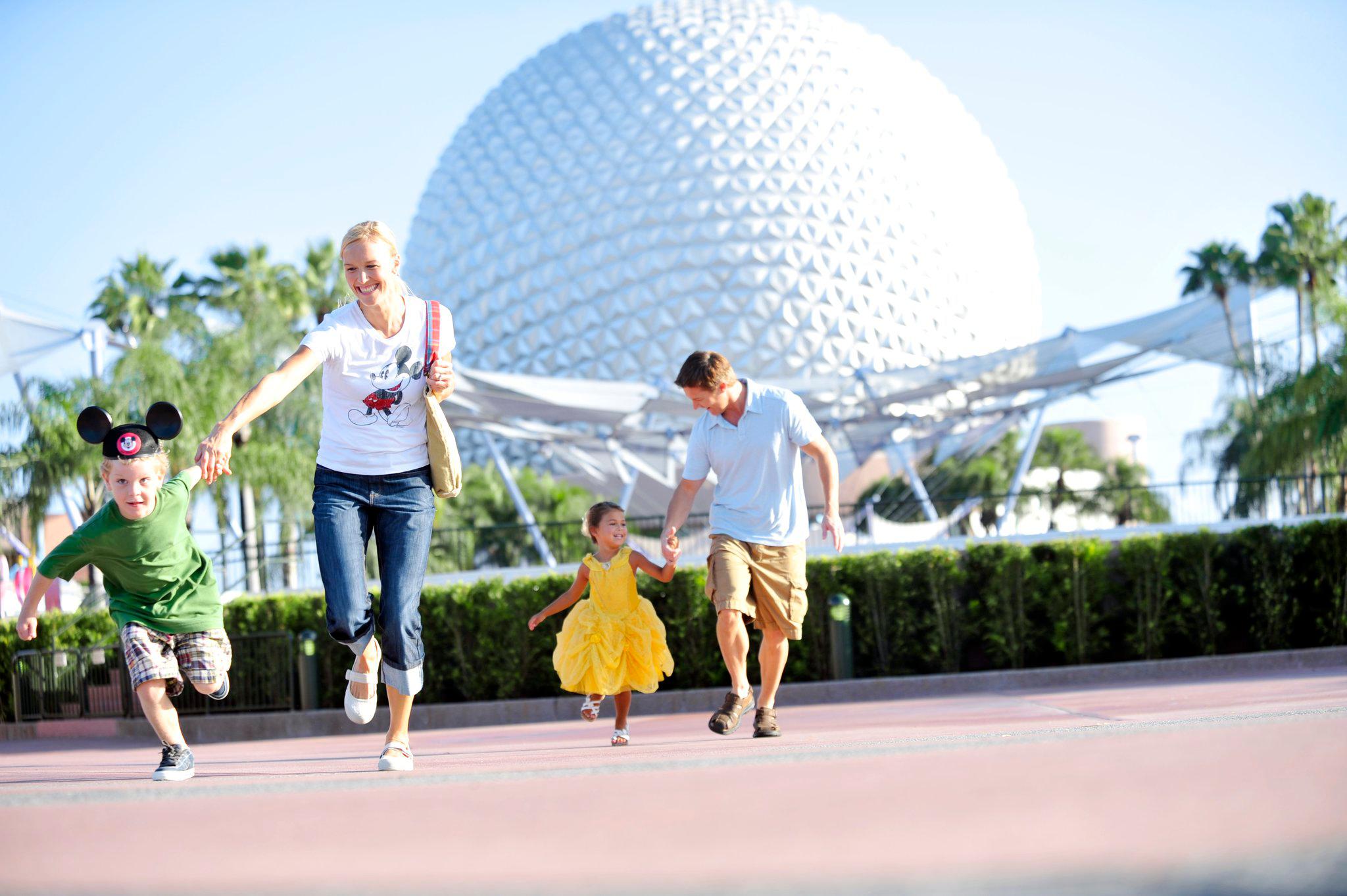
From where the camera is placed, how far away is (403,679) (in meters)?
4.77

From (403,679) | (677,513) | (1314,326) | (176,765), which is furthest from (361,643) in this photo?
(1314,326)

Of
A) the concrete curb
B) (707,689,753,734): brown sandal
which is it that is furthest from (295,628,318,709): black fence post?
(707,689,753,734): brown sandal

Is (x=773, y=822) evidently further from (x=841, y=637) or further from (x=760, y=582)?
(x=841, y=637)

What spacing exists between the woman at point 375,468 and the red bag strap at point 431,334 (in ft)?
0.05

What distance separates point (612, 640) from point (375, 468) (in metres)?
2.19

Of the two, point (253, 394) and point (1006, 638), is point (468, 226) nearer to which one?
point (1006, 638)

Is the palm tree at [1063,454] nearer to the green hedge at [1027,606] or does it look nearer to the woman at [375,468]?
the green hedge at [1027,606]

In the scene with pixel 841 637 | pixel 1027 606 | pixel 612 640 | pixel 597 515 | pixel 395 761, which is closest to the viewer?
pixel 395 761

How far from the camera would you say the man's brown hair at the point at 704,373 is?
6109mm

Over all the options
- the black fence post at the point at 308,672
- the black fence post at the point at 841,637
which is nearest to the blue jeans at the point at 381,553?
the black fence post at the point at 841,637

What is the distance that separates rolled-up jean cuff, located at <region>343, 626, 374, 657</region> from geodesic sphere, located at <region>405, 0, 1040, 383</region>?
25.2 m

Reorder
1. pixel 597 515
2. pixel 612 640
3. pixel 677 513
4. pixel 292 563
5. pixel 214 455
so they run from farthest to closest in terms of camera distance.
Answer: pixel 292 563 < pixel 597 515 < pixel 612 640 < pixel 677 513 < pixel 214 455

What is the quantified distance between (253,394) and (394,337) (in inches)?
24.4

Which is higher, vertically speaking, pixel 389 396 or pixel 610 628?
pixel 389 396
